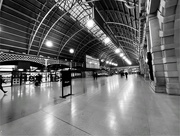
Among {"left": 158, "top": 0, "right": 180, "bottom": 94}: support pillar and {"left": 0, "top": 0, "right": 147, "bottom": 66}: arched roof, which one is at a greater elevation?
{"left": 0, "top": 0, "right": 147, "bottom": 66}: arched roof

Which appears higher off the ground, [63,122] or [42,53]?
[42,53]

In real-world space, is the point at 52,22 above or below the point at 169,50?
above

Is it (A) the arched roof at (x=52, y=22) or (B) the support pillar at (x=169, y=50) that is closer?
(B) the support pillar at (x=169, y=50)

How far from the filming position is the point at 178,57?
158 inches

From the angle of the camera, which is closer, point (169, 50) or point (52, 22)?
point (169, 50)

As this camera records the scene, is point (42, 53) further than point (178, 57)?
Yes

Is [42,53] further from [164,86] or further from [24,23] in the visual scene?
[164,86]

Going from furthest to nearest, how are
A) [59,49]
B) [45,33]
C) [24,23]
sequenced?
[59,49]
[45,33]
[24,23]

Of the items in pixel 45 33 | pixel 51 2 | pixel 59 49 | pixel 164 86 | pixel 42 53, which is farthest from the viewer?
pixel 59 49

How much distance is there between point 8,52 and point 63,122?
1866 centimetres

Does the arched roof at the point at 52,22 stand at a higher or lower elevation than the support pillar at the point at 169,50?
higher

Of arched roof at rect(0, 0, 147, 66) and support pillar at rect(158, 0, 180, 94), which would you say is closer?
support pillar at rect(158, 0, 180, 94)

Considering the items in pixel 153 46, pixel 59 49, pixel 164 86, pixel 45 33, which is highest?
pixel 45 33

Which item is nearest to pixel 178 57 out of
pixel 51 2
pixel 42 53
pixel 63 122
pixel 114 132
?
pixel 114 132
